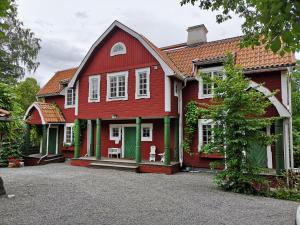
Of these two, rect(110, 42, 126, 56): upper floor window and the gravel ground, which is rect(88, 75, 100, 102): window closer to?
rect(110, 42, 126, 56): upper floor window

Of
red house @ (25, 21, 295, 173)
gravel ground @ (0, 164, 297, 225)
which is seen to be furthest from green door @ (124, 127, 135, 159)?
gravel ground @ (0, 164, 297, 225)

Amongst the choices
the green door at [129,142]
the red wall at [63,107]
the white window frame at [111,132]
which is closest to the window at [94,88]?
the white window frame at [111,132]

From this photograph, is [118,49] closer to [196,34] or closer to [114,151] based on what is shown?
[196,34]

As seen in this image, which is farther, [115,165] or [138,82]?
[138,82]

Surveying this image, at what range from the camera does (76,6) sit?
→ 10.2 meters

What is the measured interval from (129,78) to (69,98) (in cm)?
685

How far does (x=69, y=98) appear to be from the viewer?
1942cm

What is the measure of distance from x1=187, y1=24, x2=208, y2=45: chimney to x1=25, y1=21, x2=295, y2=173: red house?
0.16 ft

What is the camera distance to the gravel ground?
5855 mm

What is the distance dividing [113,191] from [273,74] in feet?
30.6

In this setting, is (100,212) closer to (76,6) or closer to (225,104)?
(225,104)

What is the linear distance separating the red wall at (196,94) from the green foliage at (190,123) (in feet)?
0.86

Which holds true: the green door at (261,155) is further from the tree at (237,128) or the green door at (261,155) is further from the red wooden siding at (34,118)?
the red wooden siding at (34,118)

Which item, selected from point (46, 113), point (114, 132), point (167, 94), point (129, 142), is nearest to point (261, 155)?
point (167, 94)
